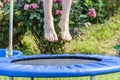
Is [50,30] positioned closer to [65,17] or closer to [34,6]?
[65,17]

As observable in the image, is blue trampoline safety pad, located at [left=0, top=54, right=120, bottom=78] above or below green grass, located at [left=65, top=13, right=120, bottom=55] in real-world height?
above

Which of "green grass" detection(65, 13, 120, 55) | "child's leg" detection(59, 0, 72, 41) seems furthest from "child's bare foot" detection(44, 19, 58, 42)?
"green grass" detection(65, 13, 120, 55)

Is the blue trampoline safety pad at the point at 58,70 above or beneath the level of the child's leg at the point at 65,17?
beneath

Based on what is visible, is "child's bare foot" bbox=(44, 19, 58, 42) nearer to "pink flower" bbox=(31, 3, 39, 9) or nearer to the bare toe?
the bare toe

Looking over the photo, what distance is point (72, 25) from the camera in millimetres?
5855

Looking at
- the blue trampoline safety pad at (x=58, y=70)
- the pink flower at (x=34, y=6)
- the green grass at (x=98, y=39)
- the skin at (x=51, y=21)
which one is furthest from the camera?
the green grass at (x=98, y=39)

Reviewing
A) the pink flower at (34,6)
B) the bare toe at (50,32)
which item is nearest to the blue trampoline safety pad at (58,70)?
the bare toe at (50,32)

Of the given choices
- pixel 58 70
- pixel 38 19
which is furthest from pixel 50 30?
pixel 38 19

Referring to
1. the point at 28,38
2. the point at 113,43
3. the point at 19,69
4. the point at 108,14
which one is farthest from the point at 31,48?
the point at 19,69

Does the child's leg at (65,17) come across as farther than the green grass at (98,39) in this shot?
No

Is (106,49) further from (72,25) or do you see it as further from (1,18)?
(1,18)

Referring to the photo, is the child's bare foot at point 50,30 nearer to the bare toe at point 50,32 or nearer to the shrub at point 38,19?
the bare toe at point 50,32

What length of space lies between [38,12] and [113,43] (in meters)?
1.58

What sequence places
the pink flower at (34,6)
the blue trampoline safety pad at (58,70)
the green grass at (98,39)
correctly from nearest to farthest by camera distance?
the blue trampoline safety pad at (58,70) < the pink flower at (34,6) < the green grass at (98,39)
